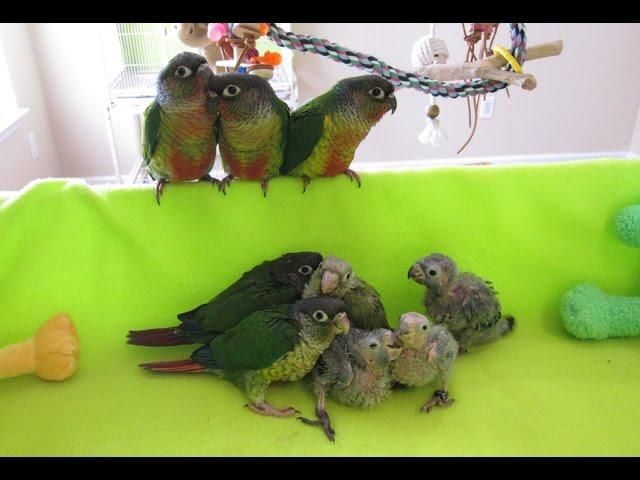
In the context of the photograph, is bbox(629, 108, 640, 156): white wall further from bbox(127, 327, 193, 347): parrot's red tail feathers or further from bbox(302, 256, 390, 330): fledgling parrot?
bbox(127, 327, 193, 347): parrot's red tail feathers

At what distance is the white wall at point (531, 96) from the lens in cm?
261

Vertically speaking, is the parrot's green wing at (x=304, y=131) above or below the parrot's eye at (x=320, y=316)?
above

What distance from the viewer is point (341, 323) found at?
95 centimetres

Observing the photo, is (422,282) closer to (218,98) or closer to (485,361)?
(485,361)

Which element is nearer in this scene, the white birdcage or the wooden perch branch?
the wooden perch branch

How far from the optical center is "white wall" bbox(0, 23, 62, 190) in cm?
221

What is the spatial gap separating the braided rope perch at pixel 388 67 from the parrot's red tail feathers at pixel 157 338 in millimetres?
610

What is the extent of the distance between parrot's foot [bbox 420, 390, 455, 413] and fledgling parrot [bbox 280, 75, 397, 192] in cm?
49

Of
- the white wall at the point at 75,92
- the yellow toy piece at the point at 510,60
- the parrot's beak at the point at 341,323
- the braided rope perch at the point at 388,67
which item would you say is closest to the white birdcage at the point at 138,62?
the white wall at the point at 75,92

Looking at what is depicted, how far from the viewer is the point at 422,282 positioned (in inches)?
43.6

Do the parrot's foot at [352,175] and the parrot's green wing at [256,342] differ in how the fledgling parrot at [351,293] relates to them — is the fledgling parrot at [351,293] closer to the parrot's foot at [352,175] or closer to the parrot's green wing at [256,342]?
the parrot's green wing at [256,342]

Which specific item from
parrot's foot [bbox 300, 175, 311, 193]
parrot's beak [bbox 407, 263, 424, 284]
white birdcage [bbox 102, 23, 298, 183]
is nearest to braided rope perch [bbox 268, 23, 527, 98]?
parrot's foot [bbox 300, 175, 311, 193]

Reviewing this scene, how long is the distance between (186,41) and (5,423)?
81 cm
